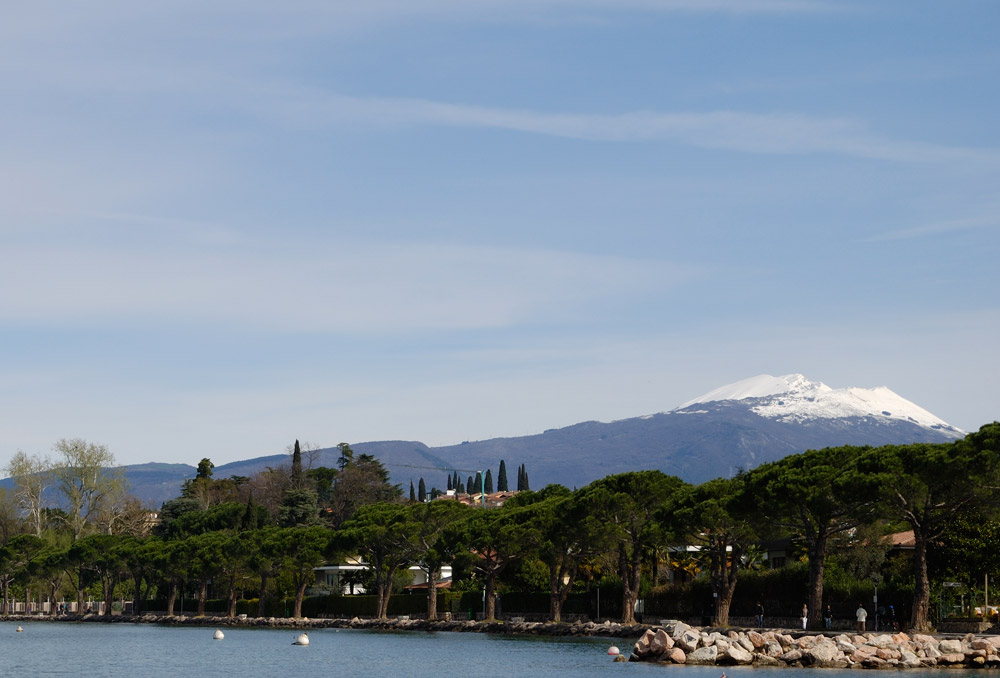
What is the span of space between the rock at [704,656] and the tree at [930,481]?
11671 millimetres

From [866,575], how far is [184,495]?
348 ft

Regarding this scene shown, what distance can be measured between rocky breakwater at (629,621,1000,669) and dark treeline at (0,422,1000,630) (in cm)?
766

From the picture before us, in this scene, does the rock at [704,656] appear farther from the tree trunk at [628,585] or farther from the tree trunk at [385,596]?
the tree trunk at [385,596]

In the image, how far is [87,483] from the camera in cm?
14162

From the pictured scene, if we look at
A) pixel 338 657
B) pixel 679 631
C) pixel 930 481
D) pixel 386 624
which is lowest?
pixel 338 657

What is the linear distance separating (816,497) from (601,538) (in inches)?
801

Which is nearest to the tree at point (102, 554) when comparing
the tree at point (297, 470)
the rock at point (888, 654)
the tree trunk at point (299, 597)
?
the tree trunk at point (299, 597)

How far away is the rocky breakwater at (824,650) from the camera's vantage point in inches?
2109

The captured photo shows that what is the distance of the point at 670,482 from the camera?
3233 inches

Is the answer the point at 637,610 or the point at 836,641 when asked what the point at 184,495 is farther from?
the point at 836,641

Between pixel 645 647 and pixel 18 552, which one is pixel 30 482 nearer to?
pixel 18 552

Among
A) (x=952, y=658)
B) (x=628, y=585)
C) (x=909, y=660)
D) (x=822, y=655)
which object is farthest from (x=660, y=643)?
(x=628, y=585)

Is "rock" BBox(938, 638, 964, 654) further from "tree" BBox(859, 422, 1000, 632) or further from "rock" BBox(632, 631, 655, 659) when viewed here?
"rock" BBox(632, 631, 655, 659)

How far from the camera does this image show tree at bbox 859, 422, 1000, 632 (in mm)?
58406
